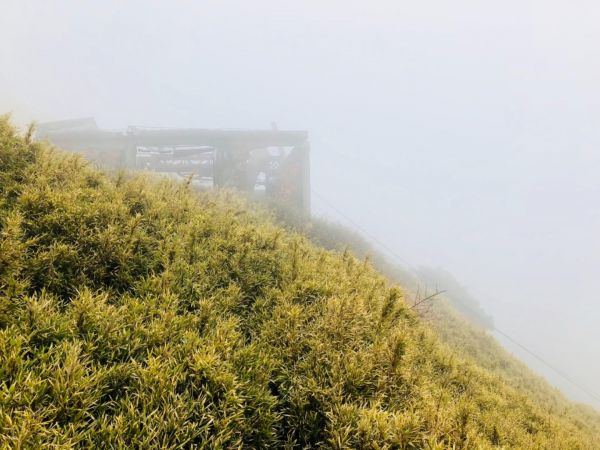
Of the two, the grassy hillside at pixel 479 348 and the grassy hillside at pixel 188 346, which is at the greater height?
the grassy hillside at pixel 188 346

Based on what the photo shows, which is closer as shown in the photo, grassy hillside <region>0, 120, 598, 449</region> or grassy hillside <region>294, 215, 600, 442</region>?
grassy hillside <region>0, 120, 598, 449</region>

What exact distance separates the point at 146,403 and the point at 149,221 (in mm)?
3296

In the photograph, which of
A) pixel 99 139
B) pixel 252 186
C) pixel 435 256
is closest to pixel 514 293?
pixel 435 256

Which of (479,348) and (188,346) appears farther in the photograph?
(479,348)

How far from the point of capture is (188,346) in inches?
112

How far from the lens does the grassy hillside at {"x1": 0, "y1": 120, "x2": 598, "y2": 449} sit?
7.38ft

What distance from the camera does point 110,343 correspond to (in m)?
2.76

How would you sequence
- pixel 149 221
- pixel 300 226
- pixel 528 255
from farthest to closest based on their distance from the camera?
pixel 528 255 → pixel 300 226 → pixel 149 221

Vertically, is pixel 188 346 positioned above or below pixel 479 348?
above

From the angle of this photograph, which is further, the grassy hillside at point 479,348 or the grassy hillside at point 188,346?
the grassy hillside at point 479,348

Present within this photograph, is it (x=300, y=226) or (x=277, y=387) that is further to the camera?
(x=300, y=226)

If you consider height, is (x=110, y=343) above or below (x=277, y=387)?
above

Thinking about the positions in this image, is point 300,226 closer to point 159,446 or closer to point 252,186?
point 252,186

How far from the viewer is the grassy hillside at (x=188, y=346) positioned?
7.38 ft
